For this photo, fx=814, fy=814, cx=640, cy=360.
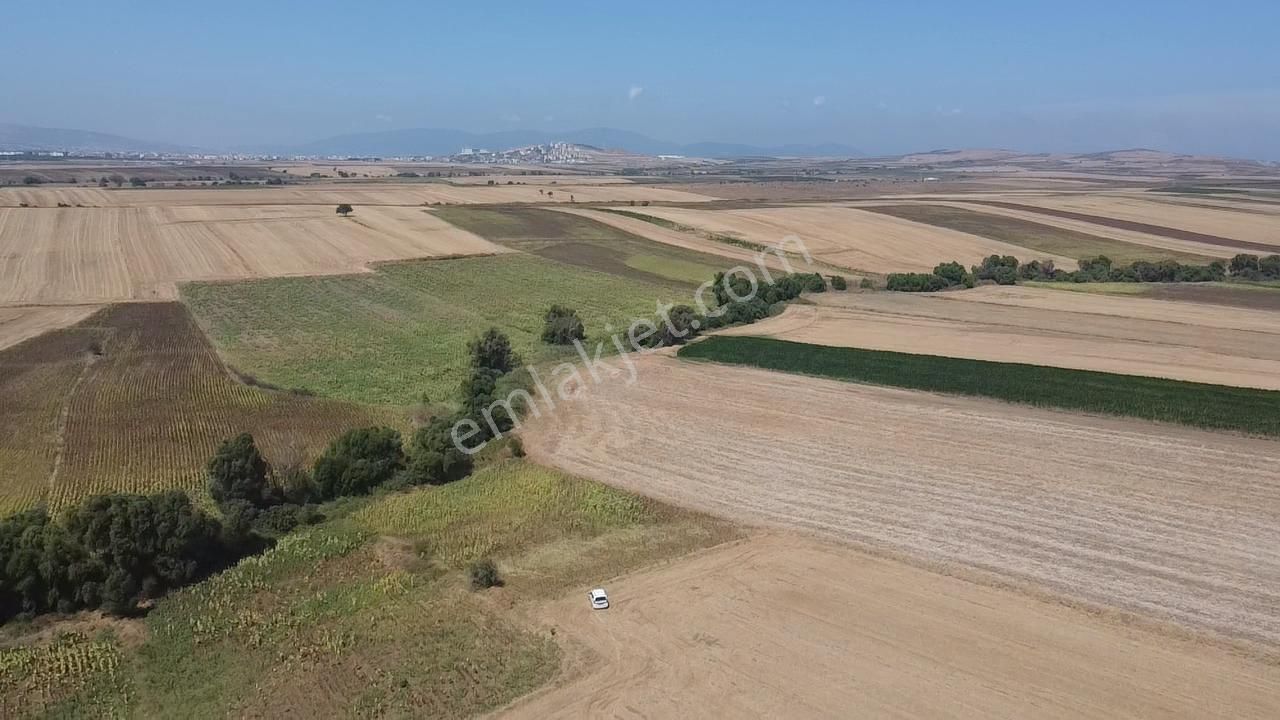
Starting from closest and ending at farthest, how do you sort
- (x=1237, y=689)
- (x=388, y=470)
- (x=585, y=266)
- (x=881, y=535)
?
(x=1237, y=689)
(x=881, y=535)
(x=388, y=470)
(x=585, y=266)

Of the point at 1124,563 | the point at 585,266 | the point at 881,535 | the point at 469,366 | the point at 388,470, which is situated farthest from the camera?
the point at 585,266

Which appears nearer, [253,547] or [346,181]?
[253,547]

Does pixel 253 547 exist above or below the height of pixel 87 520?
below

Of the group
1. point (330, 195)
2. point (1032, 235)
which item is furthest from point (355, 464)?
point (330, 195)

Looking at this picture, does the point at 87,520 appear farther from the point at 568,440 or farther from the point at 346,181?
the point at 346,181

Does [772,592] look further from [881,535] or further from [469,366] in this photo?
[469,366]

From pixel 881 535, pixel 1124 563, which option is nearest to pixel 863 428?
pixel 881 535

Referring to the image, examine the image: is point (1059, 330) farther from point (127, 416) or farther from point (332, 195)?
point (332, 195)

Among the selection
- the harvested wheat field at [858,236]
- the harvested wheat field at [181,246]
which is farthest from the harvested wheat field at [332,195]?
the harvested wheat field at [858,236]
